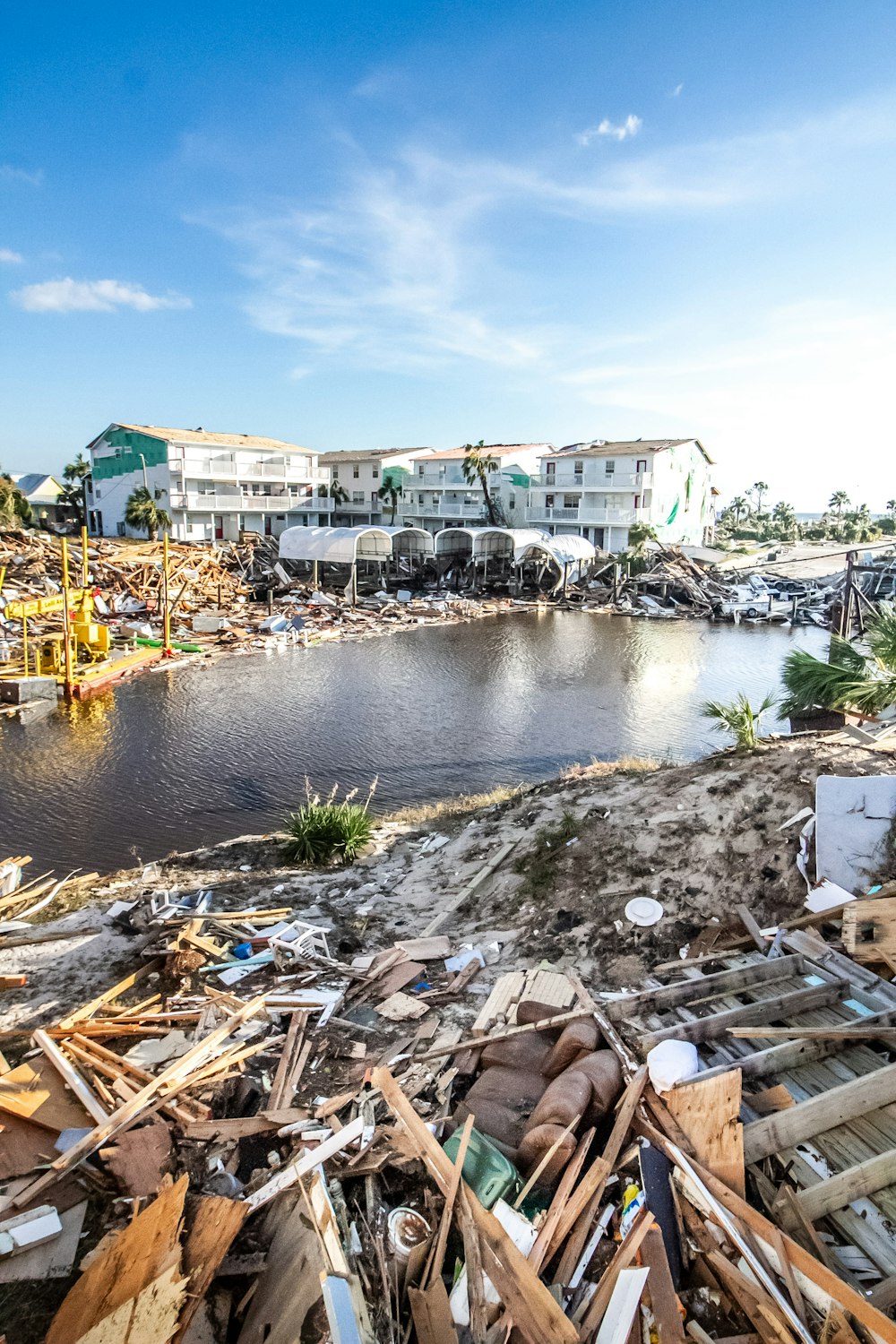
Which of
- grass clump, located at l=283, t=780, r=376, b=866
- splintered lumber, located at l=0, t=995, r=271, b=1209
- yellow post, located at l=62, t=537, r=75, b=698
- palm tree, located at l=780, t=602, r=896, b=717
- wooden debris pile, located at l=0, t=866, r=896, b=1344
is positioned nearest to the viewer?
wooden debris pile, located at l=0, t=866, r=896, b=1344

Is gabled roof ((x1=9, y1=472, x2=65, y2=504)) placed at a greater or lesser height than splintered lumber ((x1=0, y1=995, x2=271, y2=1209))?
greater

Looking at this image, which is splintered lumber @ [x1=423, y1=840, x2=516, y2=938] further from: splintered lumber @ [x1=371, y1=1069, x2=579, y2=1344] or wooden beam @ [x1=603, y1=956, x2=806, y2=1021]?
splintered lumber @ [x1=371, y1=1069, x2=579, y2=1344]

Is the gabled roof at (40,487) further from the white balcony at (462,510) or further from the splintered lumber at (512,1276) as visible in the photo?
the splintered lumber at (512,1276)

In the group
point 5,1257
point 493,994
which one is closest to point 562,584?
point 493,994

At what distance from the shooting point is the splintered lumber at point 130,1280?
12.6ft

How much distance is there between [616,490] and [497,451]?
13.5 metres

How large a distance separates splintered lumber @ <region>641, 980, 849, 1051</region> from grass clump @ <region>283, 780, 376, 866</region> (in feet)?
24.7

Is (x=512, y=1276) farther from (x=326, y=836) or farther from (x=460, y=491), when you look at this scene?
(x=460, y=491)

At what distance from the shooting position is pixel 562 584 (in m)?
48.0

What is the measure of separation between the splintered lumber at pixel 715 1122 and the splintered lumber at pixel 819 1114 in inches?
5.7

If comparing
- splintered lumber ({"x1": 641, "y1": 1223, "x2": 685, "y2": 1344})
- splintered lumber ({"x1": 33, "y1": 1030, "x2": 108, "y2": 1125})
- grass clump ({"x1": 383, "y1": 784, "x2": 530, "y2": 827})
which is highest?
splintered lumber ({"x1": 641, "y1": 1223, "x2": 685, "y2": 1344})

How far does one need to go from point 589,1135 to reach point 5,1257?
144 inches

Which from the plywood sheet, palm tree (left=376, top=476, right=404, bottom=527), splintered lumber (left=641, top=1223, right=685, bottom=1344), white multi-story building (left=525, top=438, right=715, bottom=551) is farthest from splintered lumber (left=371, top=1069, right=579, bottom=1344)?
palm tree (left=376, top=476, right=404, bottom=527)

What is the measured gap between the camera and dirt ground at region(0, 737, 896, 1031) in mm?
8172
